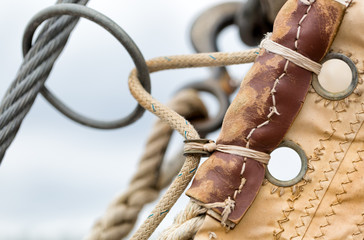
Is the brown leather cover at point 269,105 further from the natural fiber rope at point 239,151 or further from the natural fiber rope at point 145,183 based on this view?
the natural fiber rope at point 145,183

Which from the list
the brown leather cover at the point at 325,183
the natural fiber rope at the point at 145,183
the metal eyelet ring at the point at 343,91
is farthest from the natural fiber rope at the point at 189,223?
the natural fiber rope at the point at 145,183

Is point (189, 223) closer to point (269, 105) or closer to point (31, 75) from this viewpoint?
point (269, 105)

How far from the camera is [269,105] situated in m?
0.44

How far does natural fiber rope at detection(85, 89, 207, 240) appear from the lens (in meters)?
0.90

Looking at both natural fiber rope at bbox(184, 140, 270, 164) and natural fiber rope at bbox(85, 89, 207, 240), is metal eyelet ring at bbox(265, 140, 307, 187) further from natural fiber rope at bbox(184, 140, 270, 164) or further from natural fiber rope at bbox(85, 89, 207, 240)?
natural fiber rope at bbox(85, 89, 207, 240)

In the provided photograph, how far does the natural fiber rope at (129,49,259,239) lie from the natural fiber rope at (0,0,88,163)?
0.26 ft

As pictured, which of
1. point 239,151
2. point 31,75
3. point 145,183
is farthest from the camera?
point 145,183

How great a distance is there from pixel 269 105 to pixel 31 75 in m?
0.25

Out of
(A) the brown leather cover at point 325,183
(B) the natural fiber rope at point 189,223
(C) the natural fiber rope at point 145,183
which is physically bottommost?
(B) the natural fiber rope at point 189,223

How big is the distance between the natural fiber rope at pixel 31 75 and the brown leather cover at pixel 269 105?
21 cm

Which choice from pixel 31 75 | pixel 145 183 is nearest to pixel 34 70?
pixel 31 75

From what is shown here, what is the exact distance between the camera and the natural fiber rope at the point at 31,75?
0.55 meters

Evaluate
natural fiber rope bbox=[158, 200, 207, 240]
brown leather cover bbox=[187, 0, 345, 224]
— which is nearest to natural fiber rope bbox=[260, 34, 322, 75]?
brown leather cover bbox=[187, 0, 345, 224]

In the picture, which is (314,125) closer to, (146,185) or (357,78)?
(357,78)
